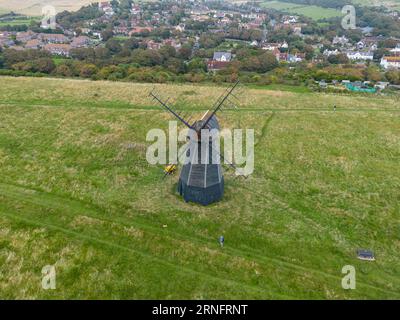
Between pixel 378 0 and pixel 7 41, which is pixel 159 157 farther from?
pixel 378 0

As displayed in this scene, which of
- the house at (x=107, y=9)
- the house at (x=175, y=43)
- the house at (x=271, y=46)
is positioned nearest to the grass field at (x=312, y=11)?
the house at (x=271, y=46)

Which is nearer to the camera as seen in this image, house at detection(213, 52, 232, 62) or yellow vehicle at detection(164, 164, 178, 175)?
yellow vehicle at detection(164, 164, 178, 175)

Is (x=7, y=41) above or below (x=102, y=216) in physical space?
below

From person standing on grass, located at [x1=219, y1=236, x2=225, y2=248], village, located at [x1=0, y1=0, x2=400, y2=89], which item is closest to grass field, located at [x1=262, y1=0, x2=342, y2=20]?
village, located at [x1=0, y1=0, x2=400, y2=89]

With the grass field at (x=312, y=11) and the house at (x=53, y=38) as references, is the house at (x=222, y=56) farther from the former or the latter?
the grass field at (x=312, y=11)

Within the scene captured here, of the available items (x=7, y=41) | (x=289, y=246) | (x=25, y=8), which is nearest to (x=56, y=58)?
(x=7, y=41)
